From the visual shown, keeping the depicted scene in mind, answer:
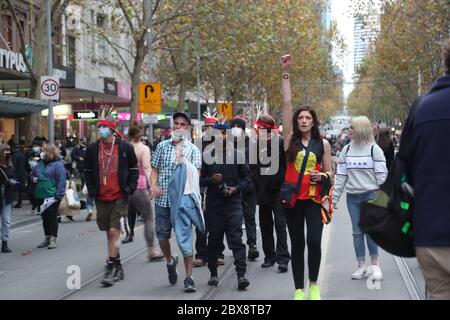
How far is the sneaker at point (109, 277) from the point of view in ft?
28.5

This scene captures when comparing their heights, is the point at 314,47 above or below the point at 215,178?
above

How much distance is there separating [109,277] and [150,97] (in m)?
16.0

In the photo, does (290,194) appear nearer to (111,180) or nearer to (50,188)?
(111,180)

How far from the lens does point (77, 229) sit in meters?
15.5

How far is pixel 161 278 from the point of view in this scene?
9.25 metres

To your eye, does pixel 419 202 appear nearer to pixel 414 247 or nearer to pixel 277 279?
pixel 414 247

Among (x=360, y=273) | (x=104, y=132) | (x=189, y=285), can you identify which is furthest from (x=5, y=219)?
(x=360, y=273)

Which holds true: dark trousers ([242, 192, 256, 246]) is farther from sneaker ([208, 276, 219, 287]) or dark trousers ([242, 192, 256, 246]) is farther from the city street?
sneaker ([208, 276, 219, 287])

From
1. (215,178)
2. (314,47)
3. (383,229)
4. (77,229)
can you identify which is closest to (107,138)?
(215,178)

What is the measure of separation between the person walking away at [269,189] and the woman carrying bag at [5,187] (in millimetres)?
3946

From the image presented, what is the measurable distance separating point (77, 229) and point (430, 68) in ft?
95.2

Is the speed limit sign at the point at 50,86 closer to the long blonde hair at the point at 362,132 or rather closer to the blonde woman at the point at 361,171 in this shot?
the blonde woman at the point at 361,171

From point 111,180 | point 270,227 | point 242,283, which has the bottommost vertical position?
point 242,283

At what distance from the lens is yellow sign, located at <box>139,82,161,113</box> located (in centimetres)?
2420
